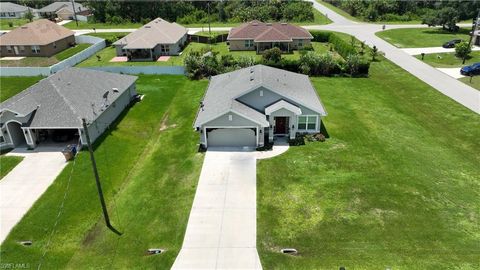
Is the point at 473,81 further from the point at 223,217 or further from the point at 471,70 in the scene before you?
the point at 223,217

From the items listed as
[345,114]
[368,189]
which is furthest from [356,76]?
[368,189]

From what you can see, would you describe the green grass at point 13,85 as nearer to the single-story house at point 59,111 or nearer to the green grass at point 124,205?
the single-story house at point 59,111

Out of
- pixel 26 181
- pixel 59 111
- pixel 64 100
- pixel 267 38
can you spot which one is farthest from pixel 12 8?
pixel 26 181

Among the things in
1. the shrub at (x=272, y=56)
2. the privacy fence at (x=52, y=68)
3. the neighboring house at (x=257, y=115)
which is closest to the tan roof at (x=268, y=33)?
the shrub at (x=272, y=56)

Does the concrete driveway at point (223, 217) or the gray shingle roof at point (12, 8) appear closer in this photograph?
the concrete driveway at point (223, 217)

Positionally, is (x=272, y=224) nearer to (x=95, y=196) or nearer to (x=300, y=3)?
(x=95, y=196)

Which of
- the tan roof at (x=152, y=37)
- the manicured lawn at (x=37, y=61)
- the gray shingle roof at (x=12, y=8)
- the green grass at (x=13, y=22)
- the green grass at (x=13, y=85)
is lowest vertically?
the green grass at (x=13, y=85)

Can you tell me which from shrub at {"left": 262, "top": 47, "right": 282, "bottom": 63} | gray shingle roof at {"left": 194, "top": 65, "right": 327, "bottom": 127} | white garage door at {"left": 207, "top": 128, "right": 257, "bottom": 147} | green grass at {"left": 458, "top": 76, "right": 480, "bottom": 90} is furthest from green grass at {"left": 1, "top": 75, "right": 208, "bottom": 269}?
green grass at {"left": 458, "top": 76, "right": 480, "bottom": 90}
